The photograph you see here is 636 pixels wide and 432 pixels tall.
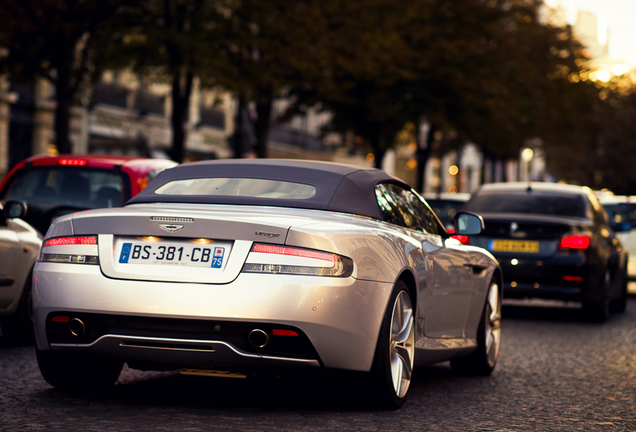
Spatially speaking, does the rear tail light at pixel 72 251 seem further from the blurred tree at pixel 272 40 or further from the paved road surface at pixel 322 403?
the blurred tree at pixel 272 40

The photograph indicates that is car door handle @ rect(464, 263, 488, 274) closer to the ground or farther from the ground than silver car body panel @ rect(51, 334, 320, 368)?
farther from the ground

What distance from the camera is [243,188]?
653cm

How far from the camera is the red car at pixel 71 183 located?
384 inches

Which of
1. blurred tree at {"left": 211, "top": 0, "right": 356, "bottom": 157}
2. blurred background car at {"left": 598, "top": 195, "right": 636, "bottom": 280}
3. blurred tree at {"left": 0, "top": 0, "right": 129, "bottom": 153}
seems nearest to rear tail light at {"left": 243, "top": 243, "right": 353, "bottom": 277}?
blurred background car at {"left": 598, "top": 195, "right": 636, "bottom": 280}

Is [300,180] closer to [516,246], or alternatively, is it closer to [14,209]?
[14,209]

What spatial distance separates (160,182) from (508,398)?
102 inches

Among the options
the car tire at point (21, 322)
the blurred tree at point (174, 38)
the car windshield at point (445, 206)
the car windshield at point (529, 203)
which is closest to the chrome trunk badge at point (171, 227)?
the car tire at point (21, 322)

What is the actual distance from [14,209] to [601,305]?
24.1 feet

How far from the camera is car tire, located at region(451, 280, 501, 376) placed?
804 centimetres

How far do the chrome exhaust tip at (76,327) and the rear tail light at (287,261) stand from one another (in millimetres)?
948

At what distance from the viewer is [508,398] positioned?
7.00 meters

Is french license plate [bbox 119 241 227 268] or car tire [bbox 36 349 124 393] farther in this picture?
car tire [bbox 36 349 124 393]

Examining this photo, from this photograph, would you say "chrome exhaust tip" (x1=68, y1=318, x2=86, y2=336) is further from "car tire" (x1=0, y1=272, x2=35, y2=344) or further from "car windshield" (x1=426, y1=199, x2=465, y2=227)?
"car windshield" (x1=426, y1=199, x2=465, y2=227)

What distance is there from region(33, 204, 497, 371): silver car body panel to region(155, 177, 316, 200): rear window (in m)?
0.33
